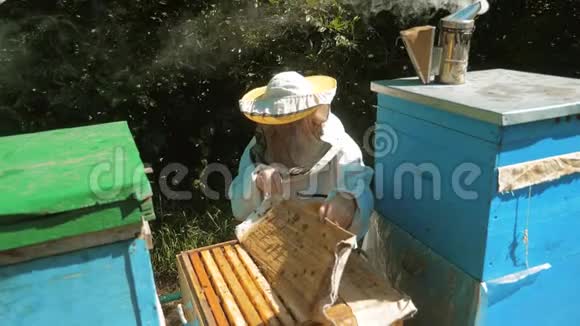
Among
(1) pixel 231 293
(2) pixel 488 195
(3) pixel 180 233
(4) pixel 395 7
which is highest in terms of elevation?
(4) pixel 395 7

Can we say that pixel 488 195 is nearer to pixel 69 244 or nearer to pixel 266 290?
pixel 266 290

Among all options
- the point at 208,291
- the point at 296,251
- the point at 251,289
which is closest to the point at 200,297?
the point at 208,291

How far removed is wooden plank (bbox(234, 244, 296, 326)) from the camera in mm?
1282

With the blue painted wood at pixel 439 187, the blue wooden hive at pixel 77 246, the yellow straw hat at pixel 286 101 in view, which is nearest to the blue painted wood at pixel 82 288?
the blue wooden hive at pixel 77 246

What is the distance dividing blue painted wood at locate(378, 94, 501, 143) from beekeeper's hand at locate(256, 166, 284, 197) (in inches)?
17.2

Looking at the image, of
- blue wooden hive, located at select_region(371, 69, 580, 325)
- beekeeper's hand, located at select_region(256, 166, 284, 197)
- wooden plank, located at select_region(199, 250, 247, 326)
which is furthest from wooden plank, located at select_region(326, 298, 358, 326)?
beekeeper's hand, located at select_region(256, 166, 284, 197)

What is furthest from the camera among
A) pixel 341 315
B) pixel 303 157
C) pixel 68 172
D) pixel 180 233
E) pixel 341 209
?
pixel 180 233

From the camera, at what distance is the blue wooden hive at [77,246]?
89cm

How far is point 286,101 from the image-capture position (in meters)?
1.47

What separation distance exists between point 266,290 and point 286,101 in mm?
576

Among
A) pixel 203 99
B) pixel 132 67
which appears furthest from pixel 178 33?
pixel 203 99

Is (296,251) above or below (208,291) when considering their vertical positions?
above

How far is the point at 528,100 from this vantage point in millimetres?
1272

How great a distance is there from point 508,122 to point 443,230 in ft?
1.40
